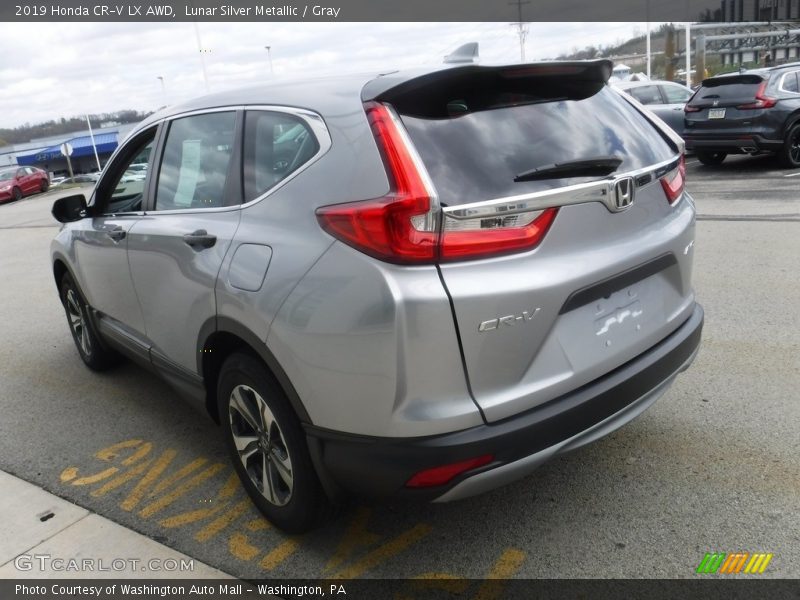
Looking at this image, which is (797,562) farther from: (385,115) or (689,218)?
(385,115)

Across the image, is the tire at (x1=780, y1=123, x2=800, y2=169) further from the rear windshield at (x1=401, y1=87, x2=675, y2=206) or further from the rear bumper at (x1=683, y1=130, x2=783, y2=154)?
the rear windshield at (x1=401, y1=87, x2=675, y2=206)

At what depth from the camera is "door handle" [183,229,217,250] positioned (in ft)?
9.51

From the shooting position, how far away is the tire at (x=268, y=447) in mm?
2615

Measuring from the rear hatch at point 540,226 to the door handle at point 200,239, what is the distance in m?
0.99

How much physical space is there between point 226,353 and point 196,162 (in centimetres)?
95

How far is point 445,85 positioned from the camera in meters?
2.40

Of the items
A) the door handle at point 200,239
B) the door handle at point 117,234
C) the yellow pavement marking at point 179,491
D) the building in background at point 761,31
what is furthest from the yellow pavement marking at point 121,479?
the building in background at point 761,31

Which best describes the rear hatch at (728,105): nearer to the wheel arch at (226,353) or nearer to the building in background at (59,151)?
the wheel arch at (226,353)

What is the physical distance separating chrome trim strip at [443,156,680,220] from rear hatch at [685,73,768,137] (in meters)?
10.7

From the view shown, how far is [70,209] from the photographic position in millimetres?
4363

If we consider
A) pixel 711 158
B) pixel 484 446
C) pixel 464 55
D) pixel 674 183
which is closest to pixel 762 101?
pixel 711 158

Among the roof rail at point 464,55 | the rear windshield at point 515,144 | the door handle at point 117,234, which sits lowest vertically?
the door handle at point 117,234

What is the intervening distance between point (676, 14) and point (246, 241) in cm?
5029

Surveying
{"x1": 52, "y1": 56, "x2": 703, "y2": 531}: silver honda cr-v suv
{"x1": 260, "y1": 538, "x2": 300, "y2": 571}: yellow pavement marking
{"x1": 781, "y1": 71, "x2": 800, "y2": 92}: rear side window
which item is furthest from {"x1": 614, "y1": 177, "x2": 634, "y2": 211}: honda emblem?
{"x1": 781, "y1": 71, "x2": 800, "y2": 92}: rear side window
